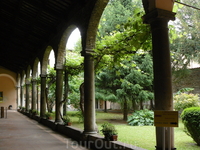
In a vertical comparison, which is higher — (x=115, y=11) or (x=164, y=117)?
(x=115, y=11)

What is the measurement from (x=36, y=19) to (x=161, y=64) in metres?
8.77

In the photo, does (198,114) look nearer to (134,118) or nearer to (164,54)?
(164,54)

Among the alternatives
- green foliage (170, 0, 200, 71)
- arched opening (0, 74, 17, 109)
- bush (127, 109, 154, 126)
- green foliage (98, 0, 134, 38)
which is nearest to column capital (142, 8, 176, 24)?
bush (127, 109, 154, 126)

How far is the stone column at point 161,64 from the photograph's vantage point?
3754mm

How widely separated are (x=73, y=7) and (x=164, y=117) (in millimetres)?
6333

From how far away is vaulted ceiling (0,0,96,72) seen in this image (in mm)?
8350

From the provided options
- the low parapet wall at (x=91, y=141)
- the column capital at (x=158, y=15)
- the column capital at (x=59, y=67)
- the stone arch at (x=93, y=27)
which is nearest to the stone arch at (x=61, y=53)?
the column capital at (x=59, y=67)

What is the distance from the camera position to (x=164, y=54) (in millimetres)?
3824

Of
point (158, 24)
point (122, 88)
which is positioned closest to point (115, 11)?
point (122, 88)

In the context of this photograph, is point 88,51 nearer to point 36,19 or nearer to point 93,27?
point 93,27

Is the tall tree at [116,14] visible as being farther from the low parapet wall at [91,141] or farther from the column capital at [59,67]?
the low parapet wall at [91,141]

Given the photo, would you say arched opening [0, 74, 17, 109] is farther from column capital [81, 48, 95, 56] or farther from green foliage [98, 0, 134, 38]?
column capital [81, 48, 95, 56]

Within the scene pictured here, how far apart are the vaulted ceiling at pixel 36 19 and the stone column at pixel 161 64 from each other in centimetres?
330

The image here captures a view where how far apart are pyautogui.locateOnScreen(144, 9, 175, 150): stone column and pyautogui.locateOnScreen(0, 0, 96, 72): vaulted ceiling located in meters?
3.30
